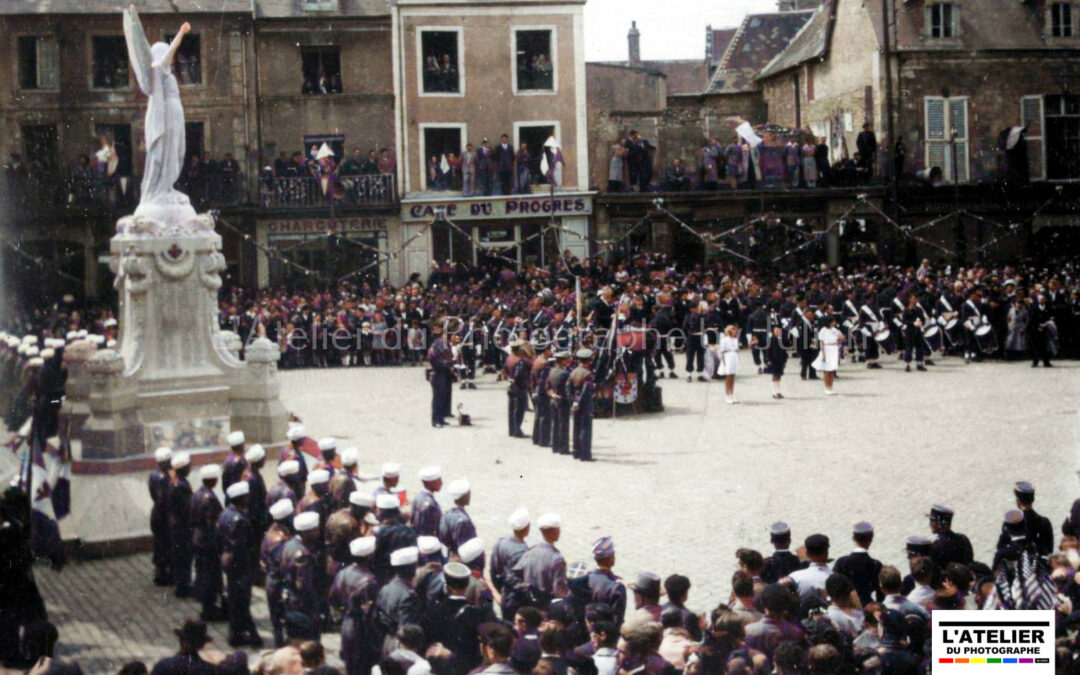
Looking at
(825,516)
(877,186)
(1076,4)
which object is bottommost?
(825,516)

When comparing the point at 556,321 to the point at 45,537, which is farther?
the point at 556,321

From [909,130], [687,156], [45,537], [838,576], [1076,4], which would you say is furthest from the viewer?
[687,156]

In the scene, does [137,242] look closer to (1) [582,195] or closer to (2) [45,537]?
(2) [45,537]

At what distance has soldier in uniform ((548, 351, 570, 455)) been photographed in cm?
1677

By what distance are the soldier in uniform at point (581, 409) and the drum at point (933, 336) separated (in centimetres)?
935

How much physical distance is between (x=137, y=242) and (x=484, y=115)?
10910mm

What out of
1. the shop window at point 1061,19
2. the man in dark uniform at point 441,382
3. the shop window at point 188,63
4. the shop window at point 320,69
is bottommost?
the man in dark uniform at point 441,382

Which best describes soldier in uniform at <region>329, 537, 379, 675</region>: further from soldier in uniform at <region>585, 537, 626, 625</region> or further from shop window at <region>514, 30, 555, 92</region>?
shop window at <region>514, 30, 555, 92</region>

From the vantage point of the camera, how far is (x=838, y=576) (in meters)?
7.95

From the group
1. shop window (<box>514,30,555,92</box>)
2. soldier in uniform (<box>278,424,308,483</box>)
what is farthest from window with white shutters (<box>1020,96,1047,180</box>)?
soldier in uniform (<box>278,424,308,483</box>)

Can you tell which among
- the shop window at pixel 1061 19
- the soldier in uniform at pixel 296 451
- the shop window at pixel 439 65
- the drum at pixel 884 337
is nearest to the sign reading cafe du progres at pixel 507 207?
the shop window at pixel 439 65

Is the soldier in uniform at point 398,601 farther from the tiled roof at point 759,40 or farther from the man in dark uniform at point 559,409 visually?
the tiled roof at point 759,40

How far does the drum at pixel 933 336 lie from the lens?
23.5m

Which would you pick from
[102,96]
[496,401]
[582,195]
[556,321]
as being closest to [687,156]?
[582,195]
